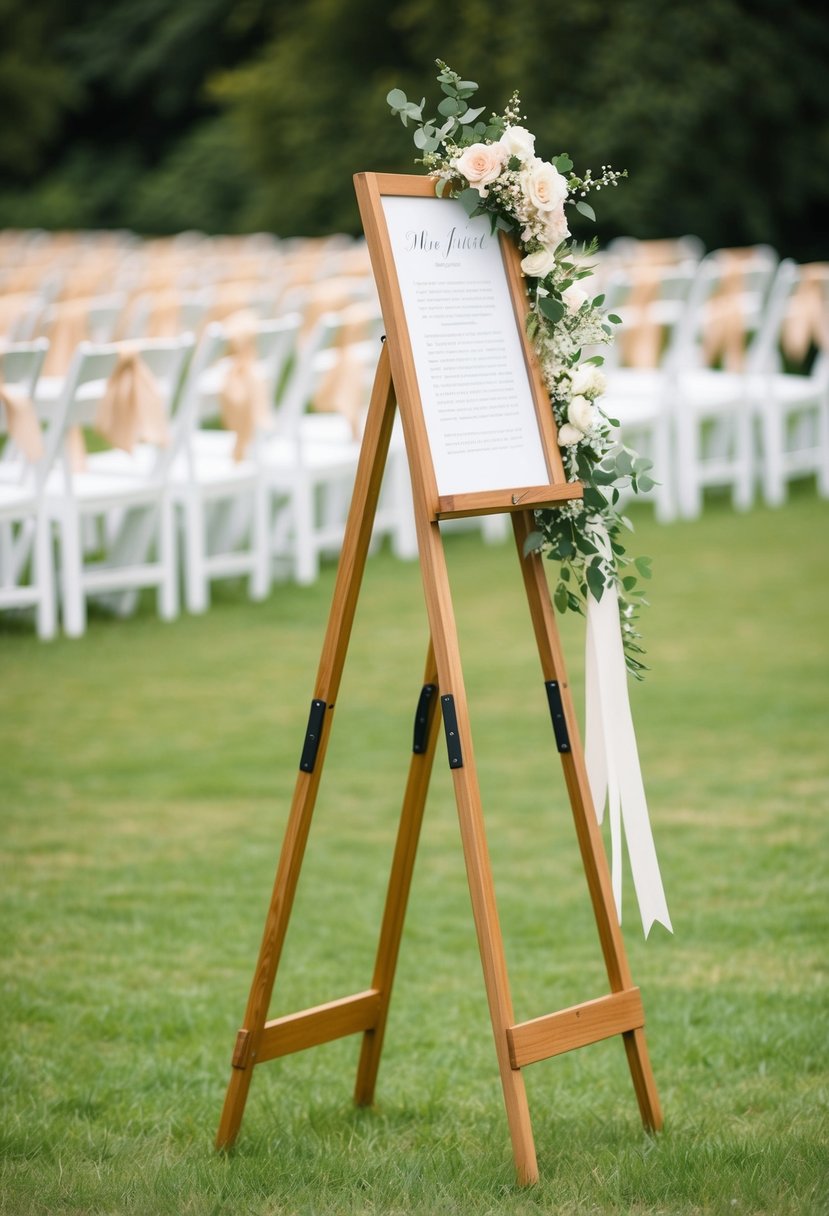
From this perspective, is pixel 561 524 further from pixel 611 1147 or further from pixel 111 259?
pixel 111 259

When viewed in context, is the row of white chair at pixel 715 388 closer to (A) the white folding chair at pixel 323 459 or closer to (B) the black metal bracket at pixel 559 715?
(A) the white folding chair at pixel 323 459

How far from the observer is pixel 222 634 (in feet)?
28.5

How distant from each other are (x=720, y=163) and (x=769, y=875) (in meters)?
20.2

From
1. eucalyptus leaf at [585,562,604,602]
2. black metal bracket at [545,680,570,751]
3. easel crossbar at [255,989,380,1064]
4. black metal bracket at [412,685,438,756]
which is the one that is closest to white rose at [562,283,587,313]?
eucalyptus leaf at [585,562,604,602]

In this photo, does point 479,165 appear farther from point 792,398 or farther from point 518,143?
point 792,398

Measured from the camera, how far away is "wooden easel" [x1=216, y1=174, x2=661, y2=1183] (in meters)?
3.13

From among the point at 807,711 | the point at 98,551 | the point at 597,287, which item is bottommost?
the point at 807,711

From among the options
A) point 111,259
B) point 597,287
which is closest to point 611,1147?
point 597,287

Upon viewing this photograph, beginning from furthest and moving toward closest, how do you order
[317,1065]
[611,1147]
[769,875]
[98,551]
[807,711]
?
[98,551], [807,711], [769,875], [317,1065], [611,1147]

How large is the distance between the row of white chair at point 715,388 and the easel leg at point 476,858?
317 inches

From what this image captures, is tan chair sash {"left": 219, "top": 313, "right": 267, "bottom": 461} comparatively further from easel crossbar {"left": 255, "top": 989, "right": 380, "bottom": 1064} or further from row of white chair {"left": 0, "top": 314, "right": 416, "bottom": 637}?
easel crossbar {"left": 255, "top": 989, "right": 380, "bottom": 1064}

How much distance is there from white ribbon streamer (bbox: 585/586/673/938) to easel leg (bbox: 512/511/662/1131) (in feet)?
0.31

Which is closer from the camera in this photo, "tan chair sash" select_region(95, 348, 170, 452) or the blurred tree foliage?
"tan chair sash" select_region(95, 348, 170, 452)

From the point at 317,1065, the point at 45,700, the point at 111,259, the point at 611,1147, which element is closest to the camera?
the point at 611,1147
